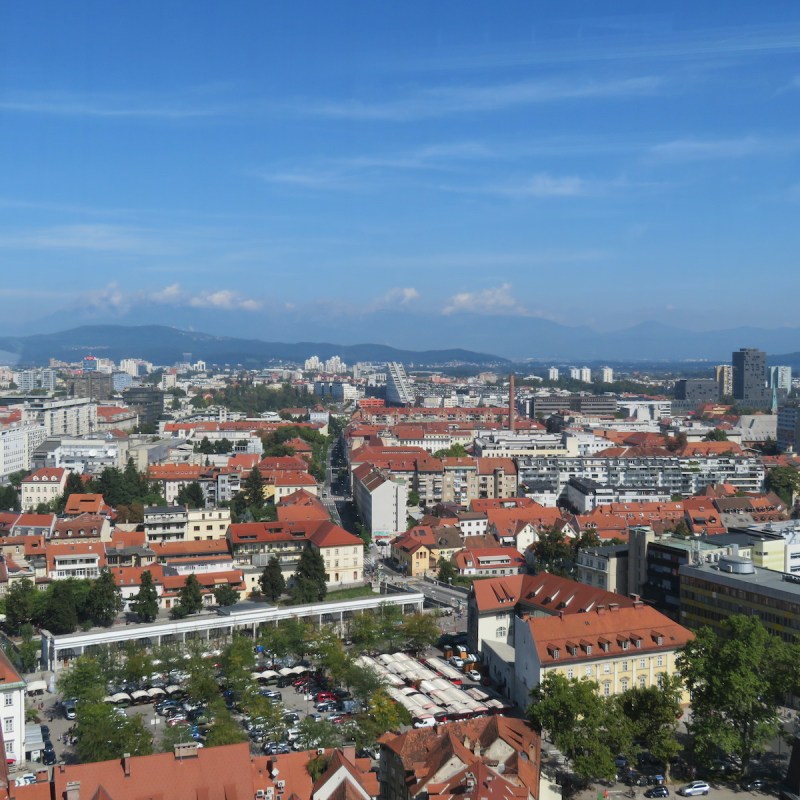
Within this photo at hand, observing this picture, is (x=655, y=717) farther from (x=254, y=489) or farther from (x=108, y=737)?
(x=254, y=489)

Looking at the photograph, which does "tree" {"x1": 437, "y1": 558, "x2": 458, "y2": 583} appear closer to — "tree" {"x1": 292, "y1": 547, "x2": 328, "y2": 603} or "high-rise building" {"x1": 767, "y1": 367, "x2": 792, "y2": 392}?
"tree" {"x1": 292, "y1": 547, "x2": 328, "y2": 603}

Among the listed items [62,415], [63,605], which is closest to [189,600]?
[63,605]

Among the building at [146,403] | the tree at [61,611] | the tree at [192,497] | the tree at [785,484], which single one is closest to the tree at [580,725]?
the tree at [61,611]

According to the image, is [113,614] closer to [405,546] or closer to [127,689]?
[127,689]

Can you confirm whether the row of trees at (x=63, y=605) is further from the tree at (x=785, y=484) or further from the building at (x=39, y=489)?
the tree at (x=785, y=484)

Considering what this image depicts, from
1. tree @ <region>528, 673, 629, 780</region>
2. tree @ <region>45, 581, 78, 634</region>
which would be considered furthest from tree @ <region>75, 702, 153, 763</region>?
tree @ <region>45, 581, 78, 634</region>

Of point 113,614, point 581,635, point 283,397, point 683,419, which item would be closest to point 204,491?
point 113,614
